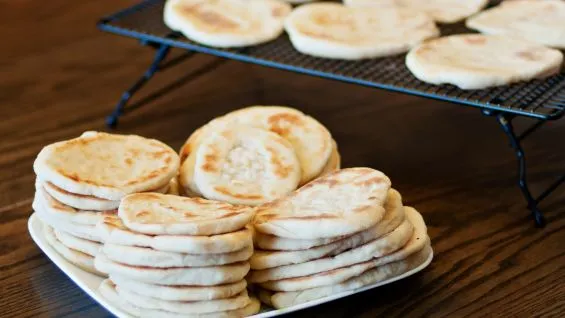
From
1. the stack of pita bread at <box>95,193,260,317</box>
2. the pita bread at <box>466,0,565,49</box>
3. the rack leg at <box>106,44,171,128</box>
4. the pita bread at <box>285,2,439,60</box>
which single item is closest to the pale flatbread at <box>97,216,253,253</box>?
the stack of pita bread at <box>95,193,260,317</box>

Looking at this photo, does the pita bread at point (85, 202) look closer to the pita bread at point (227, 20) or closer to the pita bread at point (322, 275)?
the pita bread at point (322, 275)

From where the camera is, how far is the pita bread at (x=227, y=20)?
199 centimetres

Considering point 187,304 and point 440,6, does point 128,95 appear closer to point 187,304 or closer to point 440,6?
point 440,6

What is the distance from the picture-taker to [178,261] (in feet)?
3.97

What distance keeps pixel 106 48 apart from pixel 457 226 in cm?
143

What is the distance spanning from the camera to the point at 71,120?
Answer: 2182mm

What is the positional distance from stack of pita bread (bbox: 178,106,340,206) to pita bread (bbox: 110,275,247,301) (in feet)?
0.74

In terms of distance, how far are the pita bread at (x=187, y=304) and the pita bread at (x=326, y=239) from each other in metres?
0.07

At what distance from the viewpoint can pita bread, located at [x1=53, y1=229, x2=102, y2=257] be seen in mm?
1400

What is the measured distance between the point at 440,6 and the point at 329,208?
3.46 feet

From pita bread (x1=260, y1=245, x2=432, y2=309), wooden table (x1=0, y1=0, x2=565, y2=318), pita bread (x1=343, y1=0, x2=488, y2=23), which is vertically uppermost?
pita bread (x1=343, y1=0, x2=488, y2=23)

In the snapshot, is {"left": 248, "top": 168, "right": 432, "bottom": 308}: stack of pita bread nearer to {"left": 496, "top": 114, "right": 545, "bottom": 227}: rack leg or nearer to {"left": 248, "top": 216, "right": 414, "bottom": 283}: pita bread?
{"left": 248, "top": 216, "right": 414, "bottom": 283}: pita bread

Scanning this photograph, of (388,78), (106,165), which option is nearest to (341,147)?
(388,78)

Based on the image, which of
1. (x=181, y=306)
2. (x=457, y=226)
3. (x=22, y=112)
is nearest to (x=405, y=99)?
(x=457, y=226)
